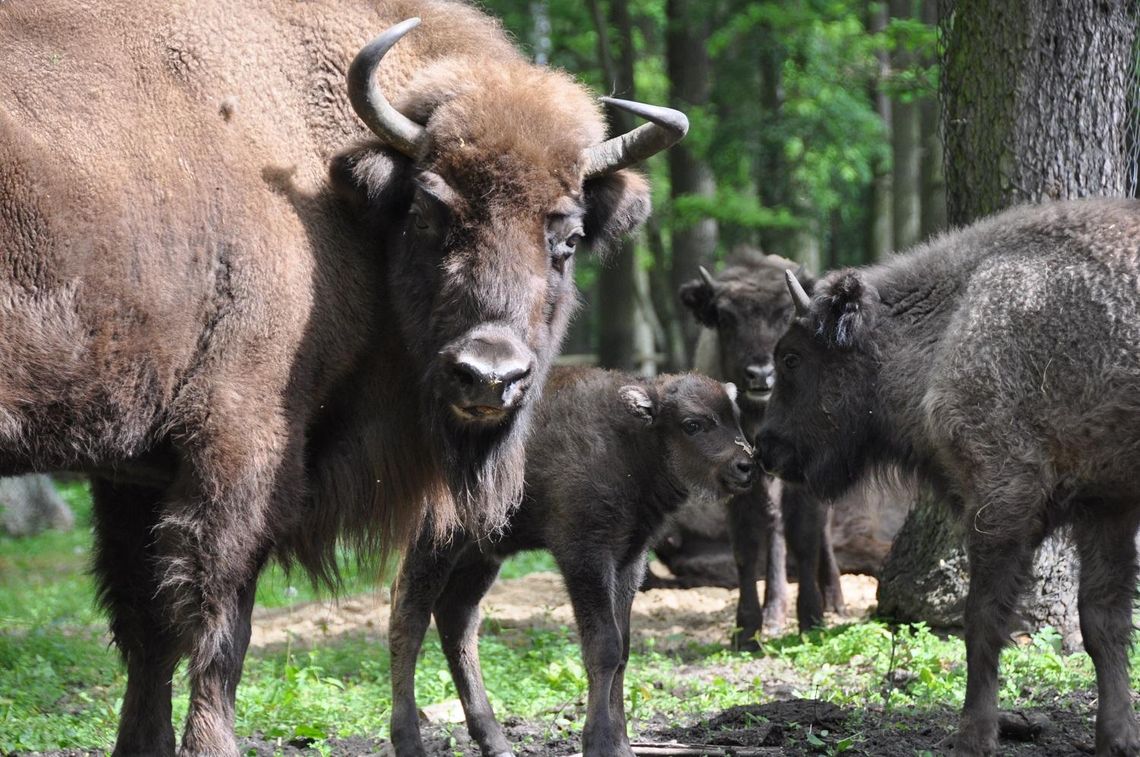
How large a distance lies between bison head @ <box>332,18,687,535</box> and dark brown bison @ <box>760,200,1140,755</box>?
172 cm

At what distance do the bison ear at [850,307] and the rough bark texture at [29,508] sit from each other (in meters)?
14.4

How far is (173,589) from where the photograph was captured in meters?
4.36

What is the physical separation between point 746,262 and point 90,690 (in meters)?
5.90

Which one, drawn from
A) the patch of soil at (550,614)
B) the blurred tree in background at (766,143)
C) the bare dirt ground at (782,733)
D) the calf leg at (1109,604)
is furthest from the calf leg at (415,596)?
the blurred tree in background at (766,143)

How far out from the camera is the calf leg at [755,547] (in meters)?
8.80

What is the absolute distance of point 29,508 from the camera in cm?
1778

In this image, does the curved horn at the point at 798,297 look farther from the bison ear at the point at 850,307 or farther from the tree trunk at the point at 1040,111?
the tree trunk at the point at 1040,111

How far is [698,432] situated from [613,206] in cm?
189

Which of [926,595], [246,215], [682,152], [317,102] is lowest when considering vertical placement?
[926,595]

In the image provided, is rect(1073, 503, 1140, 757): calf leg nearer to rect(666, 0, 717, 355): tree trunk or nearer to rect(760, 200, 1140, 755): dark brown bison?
rect(760, 200, 1140, 755): dark brown bison

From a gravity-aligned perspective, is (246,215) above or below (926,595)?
above

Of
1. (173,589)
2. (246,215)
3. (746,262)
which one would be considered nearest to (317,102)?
(246,215)

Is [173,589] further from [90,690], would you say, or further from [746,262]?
[746,262]

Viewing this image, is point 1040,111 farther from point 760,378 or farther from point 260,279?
point 260,279
